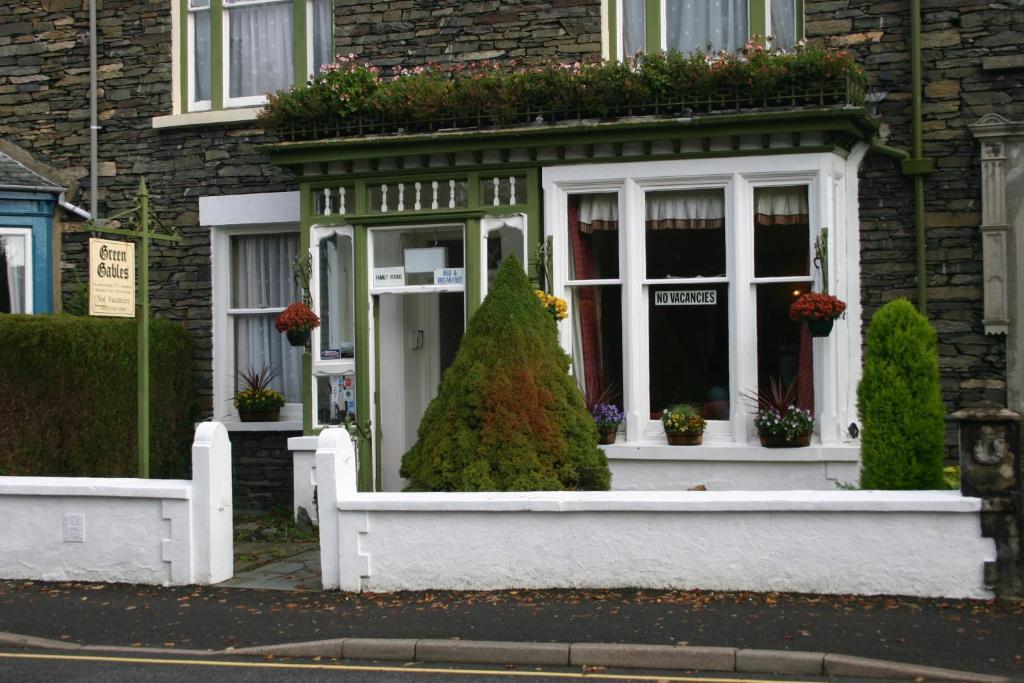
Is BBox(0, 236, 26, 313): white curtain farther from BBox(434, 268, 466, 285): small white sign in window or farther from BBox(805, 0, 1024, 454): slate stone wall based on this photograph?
BBox(805, 0, 1024, 454): slate stone wall

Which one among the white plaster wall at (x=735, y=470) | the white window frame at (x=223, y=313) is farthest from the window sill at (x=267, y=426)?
the white plaster wall at (x=735, y=470)

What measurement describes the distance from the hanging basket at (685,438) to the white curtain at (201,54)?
6715mm

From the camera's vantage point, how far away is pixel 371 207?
12.2 meters

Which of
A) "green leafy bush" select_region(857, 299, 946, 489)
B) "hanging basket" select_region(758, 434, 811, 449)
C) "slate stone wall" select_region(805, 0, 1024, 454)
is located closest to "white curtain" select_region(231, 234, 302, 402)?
"hanging basket" select_region(758, 434, 811, 449)

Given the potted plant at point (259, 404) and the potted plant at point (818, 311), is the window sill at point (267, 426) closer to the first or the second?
the potted plant at point (259, 404)

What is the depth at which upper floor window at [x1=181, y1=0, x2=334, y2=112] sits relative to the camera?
13.7m

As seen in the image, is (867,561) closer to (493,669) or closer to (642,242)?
(493,669)

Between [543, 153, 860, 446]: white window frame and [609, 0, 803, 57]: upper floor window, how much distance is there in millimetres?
1611

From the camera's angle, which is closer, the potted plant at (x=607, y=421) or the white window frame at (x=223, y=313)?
the potted plant at (x=607, y=421)

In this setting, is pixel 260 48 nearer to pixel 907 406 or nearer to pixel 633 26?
pixel 633 26

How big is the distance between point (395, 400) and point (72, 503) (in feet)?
12.0

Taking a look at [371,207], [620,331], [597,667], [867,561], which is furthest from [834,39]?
[597,667]

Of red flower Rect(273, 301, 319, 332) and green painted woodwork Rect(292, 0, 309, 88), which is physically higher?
green painted woodwork Rect(292, 0, 309, 88)

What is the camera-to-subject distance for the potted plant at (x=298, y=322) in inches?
469
